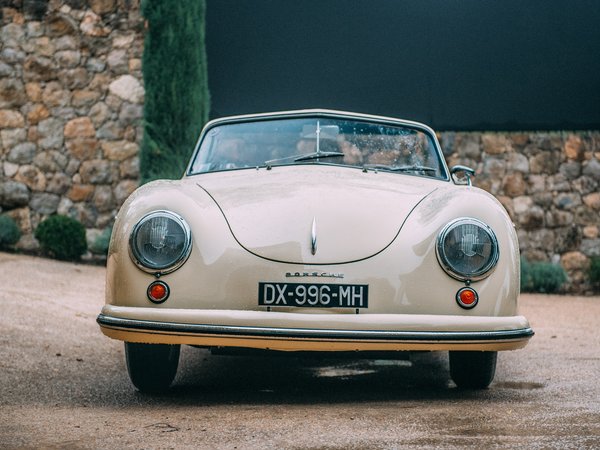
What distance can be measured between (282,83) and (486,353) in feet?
25.5

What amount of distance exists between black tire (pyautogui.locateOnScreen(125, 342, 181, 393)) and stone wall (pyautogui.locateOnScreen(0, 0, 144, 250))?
7514 millimetres

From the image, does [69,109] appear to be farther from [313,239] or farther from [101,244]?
[313,239]

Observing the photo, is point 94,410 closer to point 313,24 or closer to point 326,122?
point 326,122

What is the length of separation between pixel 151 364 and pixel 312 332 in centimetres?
100

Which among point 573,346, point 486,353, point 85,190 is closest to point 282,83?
point 85,190

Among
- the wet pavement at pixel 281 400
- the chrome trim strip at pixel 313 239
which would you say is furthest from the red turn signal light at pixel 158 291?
the chrome trim strip at pixel 313 239

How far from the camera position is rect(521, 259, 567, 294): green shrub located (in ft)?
35.1

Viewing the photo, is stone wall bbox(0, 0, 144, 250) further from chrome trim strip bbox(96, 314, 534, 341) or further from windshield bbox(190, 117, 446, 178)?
chrome trim strip bbox(96, 314, 534, 341)

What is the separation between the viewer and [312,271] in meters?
3.74

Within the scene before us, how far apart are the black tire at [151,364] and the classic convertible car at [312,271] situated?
0.5 inches

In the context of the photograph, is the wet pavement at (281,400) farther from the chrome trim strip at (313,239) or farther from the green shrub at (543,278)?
the green shrub at (543,278)

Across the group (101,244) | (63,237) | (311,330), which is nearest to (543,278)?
(101,244)

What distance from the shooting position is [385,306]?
3758 millimetres

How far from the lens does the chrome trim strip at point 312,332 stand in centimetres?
364
